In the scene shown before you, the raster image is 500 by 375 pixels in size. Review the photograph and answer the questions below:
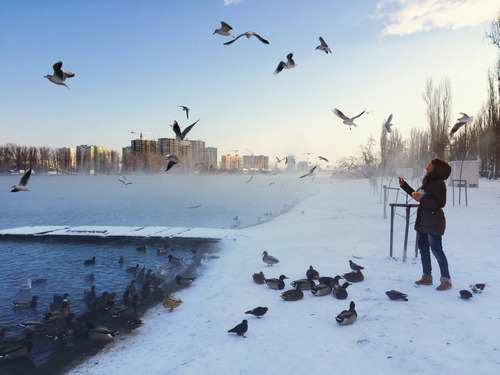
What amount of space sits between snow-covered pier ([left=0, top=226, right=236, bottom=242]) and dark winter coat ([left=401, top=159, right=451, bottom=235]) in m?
10.0

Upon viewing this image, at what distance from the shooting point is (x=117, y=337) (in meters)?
6.75

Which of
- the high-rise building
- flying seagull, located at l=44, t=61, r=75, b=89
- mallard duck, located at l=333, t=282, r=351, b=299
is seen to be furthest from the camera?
the high-rise building

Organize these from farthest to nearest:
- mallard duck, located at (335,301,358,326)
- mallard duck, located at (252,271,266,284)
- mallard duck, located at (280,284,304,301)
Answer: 1. mallard duck, located at (252,271,266,284)
2. mallard duck, located at (280,284,304,301)
3. mallard duck, located at (335,301,358,326)

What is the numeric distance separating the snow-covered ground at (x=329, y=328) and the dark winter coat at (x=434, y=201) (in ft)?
4.47

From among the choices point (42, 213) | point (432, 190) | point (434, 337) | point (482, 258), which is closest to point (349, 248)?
point (482, 258)

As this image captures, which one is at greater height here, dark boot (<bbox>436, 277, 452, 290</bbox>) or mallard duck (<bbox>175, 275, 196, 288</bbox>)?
dark boot (<bbox>436, 277, 452, 290</bbox>)

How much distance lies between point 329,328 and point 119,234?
14.0 metres

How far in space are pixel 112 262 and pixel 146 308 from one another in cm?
589

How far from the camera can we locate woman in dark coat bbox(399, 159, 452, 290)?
674 centimetres

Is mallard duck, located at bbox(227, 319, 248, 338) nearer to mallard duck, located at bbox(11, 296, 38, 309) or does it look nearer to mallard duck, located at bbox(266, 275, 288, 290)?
mallard duck, located at bbox(266, 275, 288, 290)

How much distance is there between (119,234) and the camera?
17.0 meters

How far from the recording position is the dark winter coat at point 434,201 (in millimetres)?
6727

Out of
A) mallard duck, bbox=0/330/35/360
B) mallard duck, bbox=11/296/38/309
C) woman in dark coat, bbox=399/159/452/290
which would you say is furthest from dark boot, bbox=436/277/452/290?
mallard duck, bbox=11/296/38/309

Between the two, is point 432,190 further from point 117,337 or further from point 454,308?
point 117,337
